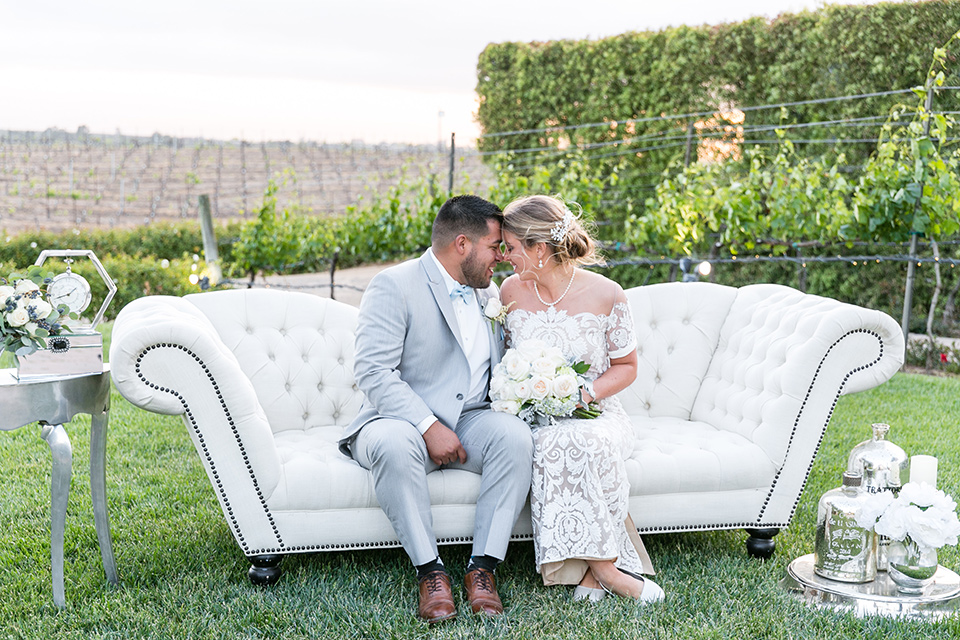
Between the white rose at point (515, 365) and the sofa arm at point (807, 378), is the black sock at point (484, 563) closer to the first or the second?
the white rose at point (515, 365)

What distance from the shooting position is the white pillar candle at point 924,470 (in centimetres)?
263

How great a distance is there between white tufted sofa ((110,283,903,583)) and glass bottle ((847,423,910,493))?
11.3 inches

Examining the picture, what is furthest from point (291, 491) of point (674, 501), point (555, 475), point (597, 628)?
point (674, 501)

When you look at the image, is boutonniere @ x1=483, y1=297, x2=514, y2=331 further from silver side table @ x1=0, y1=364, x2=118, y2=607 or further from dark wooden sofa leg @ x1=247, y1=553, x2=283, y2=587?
silver side table @ x1=0, y1=364, x2=118, y2=607

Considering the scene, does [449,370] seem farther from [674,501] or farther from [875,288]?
[875,288]

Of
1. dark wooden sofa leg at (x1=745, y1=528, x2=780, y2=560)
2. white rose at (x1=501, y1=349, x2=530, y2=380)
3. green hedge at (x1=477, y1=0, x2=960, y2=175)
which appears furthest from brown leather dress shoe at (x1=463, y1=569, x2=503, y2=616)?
green hedge at (x1=477, y1=0, x2=960, y2=175)

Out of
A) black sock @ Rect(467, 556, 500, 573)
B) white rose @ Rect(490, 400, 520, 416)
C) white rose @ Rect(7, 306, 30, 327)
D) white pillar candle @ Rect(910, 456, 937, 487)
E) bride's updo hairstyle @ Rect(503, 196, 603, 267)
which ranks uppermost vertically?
bride's updo hairstyle @ Rect(503, 196, 603, 267)

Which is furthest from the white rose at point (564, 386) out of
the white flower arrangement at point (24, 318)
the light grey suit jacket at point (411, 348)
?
the white flower arrangement at point (24, 318)

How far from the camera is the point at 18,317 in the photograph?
246 centimetres

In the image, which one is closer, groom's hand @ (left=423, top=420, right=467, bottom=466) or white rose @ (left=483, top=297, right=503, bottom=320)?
groom's hand @ (left=423, top=420, right=467, bottom=466)

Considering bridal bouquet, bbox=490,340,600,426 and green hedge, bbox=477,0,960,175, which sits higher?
green hedge, bbox=477,0,960,175

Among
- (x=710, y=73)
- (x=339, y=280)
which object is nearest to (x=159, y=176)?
(x=339, y=280)

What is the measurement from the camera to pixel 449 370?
2904mm

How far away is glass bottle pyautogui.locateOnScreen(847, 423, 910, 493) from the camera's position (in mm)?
2631
